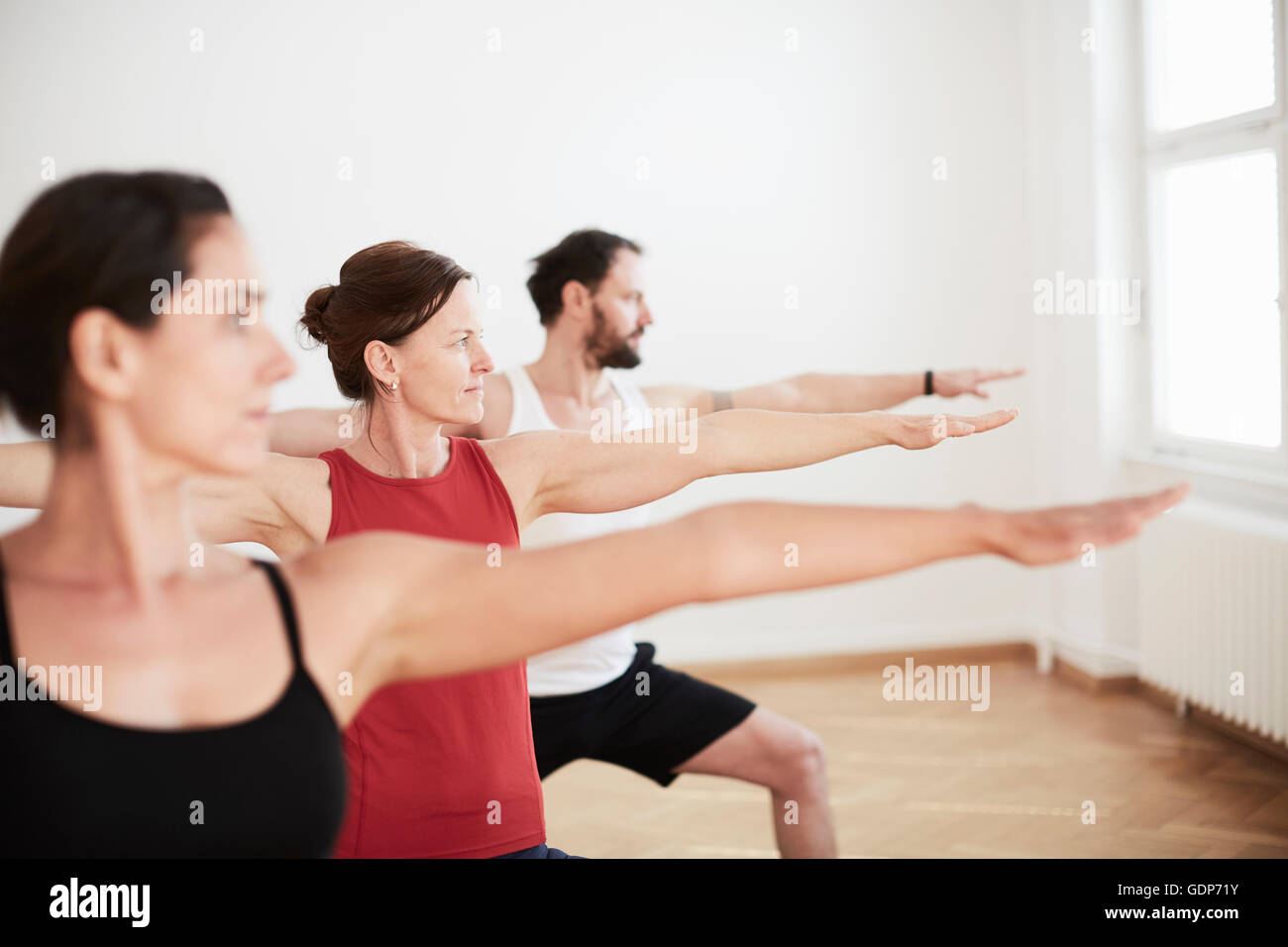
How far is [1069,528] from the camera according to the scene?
1104 mm

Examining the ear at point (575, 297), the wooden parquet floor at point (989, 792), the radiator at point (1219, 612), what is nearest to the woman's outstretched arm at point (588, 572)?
the ear at point (575, 297)

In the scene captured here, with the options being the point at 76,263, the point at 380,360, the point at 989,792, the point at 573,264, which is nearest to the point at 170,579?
the point at 76,263

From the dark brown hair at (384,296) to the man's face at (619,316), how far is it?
1150mm

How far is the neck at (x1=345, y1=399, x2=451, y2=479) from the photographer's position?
2033 millimetres

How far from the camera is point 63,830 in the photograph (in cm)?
98

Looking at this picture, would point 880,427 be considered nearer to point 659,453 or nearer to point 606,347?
point 659,453

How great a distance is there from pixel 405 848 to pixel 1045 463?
4.22m

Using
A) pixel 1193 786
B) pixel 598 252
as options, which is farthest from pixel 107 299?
pixel 1193 786

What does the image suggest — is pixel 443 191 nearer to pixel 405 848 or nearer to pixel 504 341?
pixel 504 341

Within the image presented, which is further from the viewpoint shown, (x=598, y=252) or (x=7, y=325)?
(x=598, y=252)

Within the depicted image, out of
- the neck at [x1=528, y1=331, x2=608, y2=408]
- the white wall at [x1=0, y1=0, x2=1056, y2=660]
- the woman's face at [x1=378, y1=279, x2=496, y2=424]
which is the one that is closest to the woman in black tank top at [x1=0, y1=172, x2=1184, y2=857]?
the woman's face at [x1=378, y1=279, x2=496, y2=424]

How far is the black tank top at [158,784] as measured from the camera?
3.19 ft

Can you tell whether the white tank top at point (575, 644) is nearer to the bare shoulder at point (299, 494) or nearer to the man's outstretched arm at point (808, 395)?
the man's outstretched arm at point (808, 395)

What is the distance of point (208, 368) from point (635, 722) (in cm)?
186
